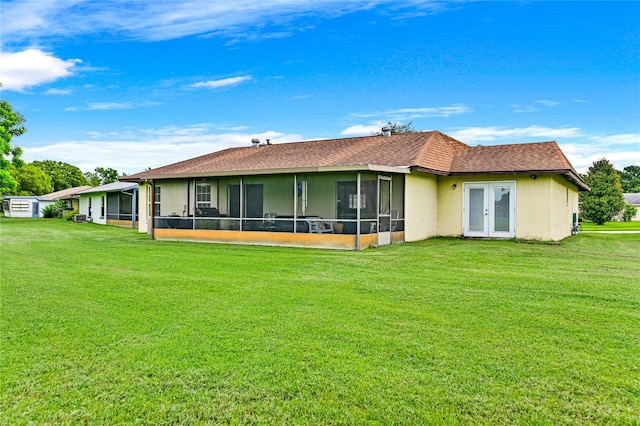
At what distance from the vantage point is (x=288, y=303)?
6133 millimetres

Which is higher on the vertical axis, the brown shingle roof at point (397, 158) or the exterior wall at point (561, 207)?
the brown shingle roof at point (397, 158)

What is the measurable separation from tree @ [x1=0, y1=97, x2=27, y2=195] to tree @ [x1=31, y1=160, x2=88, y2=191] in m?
33.2

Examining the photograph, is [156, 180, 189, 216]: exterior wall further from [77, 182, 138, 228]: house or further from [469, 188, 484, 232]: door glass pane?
[469, 188, 484, 232]: door glass pane

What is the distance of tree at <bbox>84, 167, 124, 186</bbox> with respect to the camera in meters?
61.1

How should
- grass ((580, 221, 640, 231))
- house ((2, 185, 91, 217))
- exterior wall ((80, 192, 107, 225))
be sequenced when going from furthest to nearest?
1. house ((2, 185, 91, 217))
2. exterior wall ((80, 192, 107, 225))
3. grass ((580, 221, 640, 231))

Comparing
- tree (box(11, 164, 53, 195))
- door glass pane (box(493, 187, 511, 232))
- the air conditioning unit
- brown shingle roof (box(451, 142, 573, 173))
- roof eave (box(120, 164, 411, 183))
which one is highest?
tree (box(11, 164, 53, 195))

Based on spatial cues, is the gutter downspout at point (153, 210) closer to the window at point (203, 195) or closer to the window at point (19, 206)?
the window at point (203, 195)

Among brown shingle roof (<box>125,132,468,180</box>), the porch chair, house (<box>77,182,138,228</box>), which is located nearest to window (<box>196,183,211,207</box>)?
brown shingle roof (<box>125,132,468,180</box>)

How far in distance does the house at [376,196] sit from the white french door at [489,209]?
0.03 metres

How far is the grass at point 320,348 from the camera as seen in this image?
125 inches

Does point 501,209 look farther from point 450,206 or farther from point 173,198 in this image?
point 173,198

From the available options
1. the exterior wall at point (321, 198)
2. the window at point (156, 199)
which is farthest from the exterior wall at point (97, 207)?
the exterior wall at point (321, 198)

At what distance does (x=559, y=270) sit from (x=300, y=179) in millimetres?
9166

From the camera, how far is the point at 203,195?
18.6m
